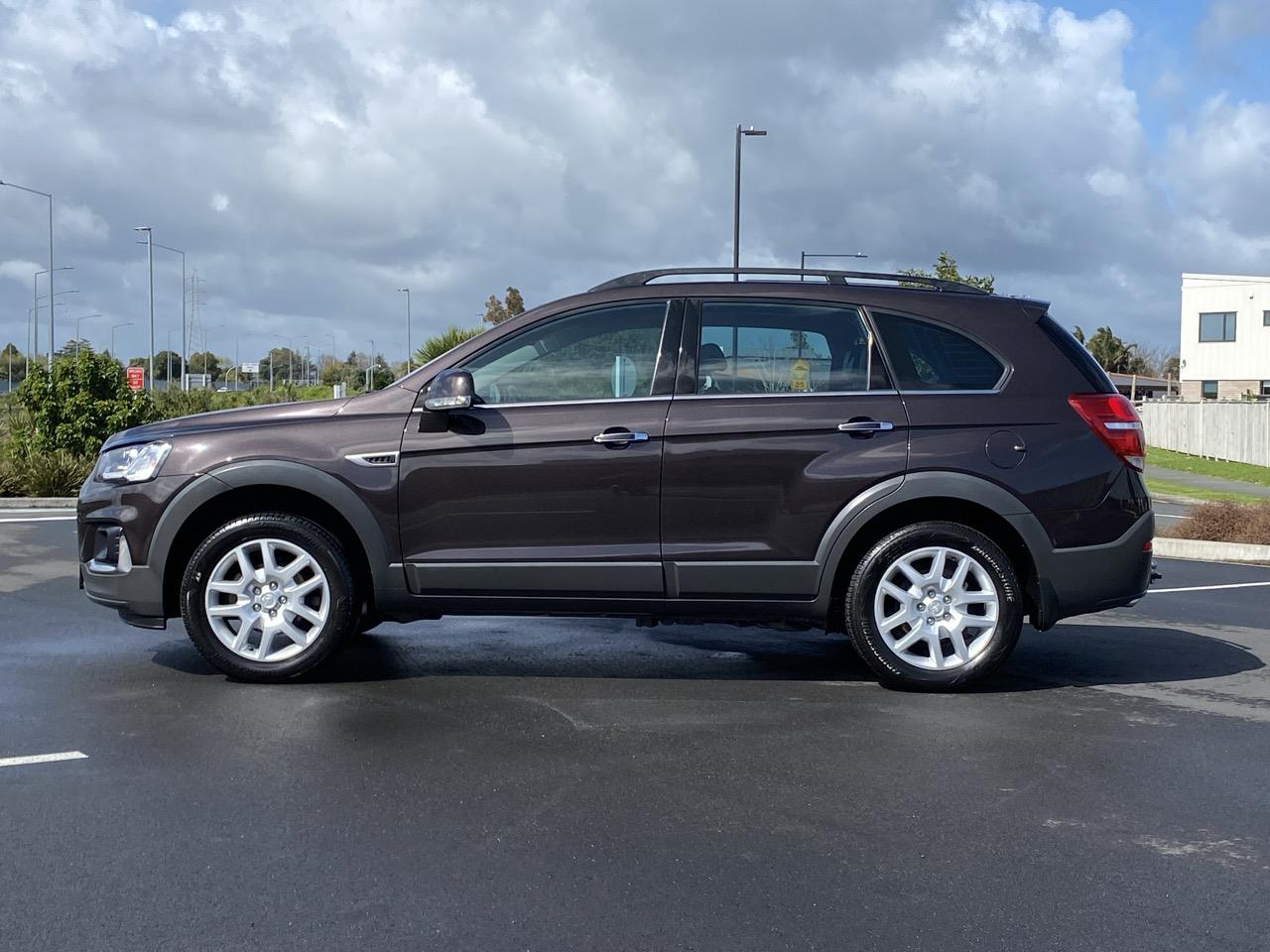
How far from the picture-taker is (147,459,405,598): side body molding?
623cm

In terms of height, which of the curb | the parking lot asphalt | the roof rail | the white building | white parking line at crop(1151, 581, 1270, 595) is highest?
the white building

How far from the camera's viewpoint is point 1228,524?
13.0 meters

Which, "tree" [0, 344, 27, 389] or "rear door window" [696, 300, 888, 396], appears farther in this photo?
"tree" [0, 344, 27, 389]

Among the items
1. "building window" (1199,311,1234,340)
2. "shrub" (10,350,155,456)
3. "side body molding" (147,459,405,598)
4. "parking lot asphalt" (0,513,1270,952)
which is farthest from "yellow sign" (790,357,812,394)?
"building window" (1199,311,1234,340)

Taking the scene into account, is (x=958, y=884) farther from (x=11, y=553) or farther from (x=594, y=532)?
(x=11, y=553)

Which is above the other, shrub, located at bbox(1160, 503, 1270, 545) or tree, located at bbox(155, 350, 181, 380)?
tree, located at bbox(155, 350, 181, 380)

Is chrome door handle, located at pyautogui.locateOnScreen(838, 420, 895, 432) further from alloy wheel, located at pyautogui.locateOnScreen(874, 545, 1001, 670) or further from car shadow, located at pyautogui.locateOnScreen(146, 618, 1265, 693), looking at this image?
car shadow, located at pyautogui.locateOnScreen(146, 618, 1265, 693)

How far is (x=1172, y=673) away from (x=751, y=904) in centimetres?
399

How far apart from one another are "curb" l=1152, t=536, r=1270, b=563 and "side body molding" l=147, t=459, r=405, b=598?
8.88 meters

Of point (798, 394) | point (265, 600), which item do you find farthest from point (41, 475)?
point (798, 394)

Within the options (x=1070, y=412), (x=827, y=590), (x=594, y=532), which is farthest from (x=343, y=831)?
(x=1070, y=412)

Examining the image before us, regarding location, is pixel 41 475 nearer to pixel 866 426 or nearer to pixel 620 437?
pixel 620 437

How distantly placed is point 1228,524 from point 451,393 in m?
9.50

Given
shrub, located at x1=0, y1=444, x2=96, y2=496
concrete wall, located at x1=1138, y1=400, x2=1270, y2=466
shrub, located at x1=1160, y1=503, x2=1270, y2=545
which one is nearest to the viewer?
shrub, located at x1=1160, y1=503, x2=1270, y2=545
